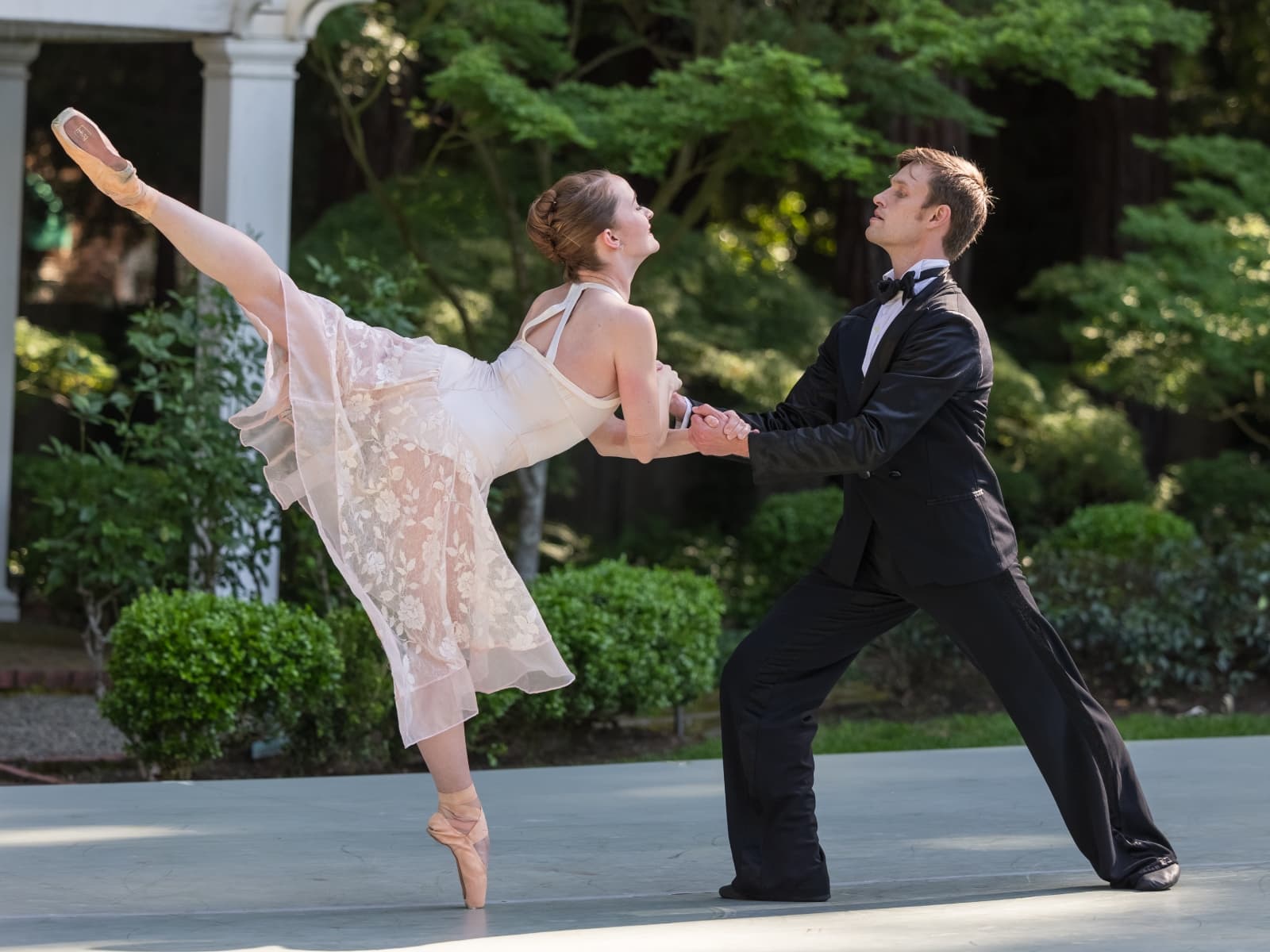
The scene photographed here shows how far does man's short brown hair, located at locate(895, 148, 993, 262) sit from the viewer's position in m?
4.25

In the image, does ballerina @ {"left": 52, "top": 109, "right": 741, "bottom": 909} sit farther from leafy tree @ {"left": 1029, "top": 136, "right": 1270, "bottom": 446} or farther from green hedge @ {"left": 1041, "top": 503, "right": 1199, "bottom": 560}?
green hedge @ {"left": 1041, "top": 503, "right": 1199, "bottom": 560}

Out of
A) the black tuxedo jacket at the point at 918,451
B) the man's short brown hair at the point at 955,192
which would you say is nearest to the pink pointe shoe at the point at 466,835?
the black tuxedo jacket at the point at 918,451

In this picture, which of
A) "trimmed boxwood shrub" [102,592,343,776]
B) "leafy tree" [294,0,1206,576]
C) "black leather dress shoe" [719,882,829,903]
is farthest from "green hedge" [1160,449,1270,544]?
"black leather dress shoe" [719,882,829,903]

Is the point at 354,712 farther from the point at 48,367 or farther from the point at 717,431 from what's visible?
the point at 48,367

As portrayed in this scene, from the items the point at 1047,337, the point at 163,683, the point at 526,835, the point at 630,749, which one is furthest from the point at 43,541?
the point at 1047,337

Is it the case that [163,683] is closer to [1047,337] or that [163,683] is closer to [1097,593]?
[1097,593]

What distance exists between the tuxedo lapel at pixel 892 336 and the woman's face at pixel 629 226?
0.59 metres

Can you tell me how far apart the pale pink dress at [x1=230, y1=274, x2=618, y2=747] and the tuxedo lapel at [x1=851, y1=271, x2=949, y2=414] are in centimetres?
61

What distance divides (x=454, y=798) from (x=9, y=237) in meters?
7.75

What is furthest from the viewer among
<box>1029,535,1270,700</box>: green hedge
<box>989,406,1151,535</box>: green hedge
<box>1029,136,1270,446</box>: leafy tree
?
<box>989,406,1151,535</box>: green hedge

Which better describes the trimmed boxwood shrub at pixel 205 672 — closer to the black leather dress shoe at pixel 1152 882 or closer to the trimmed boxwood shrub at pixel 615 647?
the trimmed boxwood shrub at pixel 615 647

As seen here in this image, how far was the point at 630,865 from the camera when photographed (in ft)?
15.7

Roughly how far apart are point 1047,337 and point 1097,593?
18.1 ft

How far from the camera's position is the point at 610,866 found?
15.7 feet
